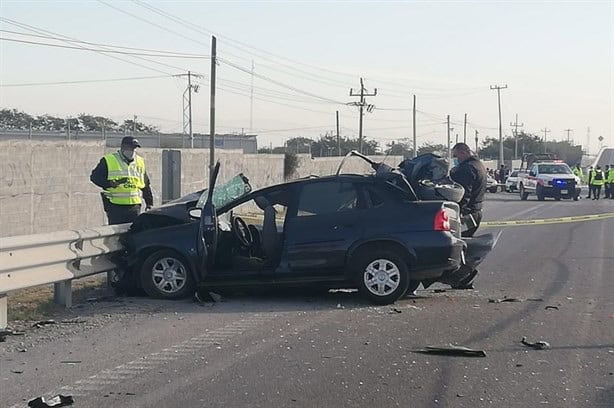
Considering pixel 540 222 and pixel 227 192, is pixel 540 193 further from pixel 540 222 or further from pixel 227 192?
pixel 227 192

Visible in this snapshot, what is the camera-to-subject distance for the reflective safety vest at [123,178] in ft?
41.1

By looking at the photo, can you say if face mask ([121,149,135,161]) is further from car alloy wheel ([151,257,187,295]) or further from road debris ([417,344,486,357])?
road debris ([417,344,486,357])

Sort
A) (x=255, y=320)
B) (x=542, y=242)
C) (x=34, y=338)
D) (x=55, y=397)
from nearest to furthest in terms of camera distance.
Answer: (x=55, y=397)
(x=34, y=338)
(x=255, y=320)
(x=542, y=242)

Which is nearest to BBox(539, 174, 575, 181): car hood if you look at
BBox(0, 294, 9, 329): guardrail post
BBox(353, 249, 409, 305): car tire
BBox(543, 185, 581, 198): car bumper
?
BBox(543, 185, 581, 198): car bumper

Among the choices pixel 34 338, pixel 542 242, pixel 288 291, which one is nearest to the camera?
pixel 34 338

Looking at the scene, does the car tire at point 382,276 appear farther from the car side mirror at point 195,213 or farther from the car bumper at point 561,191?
the car bumper at point 561,191

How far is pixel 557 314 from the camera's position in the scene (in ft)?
33.1

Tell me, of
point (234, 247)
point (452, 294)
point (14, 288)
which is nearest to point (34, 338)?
point (14, 288)

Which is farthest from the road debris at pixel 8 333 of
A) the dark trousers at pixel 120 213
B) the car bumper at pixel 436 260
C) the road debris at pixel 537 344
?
the road debris at pixel 537 344

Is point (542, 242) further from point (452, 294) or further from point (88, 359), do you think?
point (88, 359)

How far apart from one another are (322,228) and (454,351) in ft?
10.8

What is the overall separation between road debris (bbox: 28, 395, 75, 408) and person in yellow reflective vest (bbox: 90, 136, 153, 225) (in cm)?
619

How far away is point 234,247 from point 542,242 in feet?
33.9

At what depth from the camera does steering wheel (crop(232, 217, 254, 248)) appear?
11.3 metres
